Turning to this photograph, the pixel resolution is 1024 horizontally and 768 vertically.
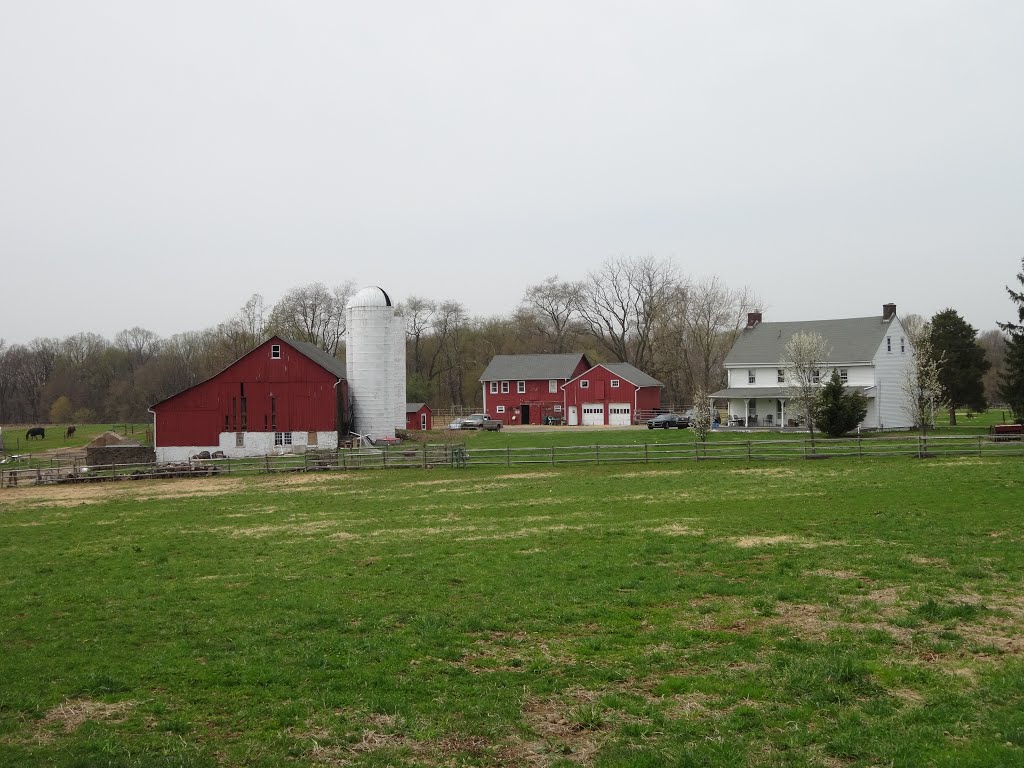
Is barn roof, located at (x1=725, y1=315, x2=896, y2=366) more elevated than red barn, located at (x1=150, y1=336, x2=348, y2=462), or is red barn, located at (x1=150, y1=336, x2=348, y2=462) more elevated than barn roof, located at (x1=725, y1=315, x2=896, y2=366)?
barn roof, located at (x1=725, y1=315, x2=896, y2=366)

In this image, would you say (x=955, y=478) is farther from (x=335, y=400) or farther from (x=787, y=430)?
(x=335, y=400)

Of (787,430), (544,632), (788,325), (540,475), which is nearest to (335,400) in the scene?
(540,475)

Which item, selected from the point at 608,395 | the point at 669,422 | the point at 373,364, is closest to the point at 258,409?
the point at 373,364

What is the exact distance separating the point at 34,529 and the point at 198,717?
17.7m

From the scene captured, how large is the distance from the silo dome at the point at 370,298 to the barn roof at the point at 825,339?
988 inches

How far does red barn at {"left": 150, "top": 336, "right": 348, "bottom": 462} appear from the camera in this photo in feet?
172

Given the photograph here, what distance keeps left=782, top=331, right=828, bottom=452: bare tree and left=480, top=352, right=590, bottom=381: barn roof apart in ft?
78.4

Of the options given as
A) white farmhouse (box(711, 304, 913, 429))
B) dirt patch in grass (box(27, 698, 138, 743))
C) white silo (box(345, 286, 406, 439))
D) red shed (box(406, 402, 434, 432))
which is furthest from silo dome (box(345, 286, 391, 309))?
dirt patch in grass (box(27, 698, 138, 743))

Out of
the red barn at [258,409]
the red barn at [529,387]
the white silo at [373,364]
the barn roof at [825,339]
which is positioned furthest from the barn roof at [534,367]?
the red barn at [258,409]

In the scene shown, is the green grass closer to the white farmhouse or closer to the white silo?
→ the white silo

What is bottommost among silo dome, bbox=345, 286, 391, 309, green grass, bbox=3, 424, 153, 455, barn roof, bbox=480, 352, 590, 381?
green grass, bbox=3, 424, 153, 455

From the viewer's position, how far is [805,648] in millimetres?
9641

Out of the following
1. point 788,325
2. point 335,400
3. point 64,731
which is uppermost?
point 788,325

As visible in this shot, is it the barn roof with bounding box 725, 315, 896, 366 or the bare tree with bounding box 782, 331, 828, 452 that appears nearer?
the bare tree with bounding box 782, 331, 828, 452
